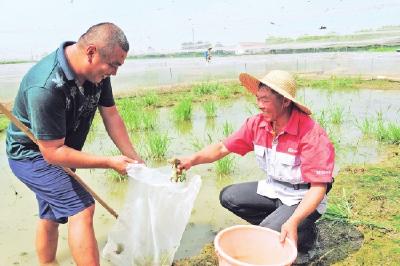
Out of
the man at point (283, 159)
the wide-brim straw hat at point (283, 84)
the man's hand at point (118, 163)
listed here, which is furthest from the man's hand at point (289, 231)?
the man's hand at point (118, 163)

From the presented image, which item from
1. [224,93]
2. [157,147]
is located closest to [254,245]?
[157,147]

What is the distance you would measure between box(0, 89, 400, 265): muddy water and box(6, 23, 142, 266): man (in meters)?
0.75

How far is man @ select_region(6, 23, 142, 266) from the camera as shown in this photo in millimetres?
1903

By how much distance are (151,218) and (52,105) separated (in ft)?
2.56

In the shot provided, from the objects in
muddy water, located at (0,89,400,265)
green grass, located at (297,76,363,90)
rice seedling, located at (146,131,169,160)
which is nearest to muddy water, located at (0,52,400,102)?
green grass, located at (297,76,363,90)

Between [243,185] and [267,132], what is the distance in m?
0.49

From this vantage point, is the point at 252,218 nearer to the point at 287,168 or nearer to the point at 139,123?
the point at 287,168

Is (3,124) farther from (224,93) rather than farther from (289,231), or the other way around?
(289,231)

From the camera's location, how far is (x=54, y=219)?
7.55 ft

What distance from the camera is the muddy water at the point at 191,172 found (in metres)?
2.85

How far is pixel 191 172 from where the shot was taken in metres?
4.18

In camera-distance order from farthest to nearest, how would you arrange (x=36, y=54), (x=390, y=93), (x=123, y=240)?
(x=36, y=54) < (x=390, y=93) < (x=123, y=240)

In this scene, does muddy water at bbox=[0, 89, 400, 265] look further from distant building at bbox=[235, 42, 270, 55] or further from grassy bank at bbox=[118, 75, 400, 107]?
distant building at bbox=[235, 42, 270, 55]

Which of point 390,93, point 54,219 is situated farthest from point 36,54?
point 54,219
